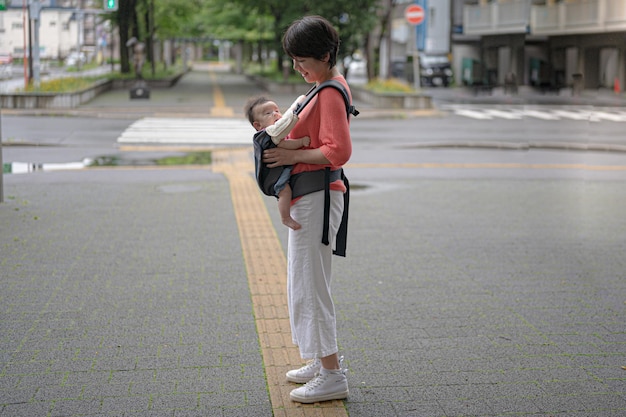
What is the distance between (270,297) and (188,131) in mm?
15884

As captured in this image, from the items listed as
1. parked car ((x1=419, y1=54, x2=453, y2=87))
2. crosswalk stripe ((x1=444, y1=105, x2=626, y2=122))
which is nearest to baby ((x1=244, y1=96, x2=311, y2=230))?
crosswalk stripe ((x1=444, y1=105, x2=626, y2=122))

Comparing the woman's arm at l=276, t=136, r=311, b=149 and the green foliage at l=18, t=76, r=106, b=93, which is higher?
the green foliage at l=18, t=76, r=106, b=93

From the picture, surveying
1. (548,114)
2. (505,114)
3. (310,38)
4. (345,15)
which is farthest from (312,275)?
(345,15)

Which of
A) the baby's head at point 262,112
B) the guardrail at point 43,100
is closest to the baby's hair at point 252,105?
the baby's head at point 262,112

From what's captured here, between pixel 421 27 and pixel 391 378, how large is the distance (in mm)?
58874

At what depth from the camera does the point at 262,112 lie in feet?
13.6

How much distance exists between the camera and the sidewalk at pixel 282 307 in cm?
446

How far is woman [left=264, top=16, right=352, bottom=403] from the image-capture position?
4.01m

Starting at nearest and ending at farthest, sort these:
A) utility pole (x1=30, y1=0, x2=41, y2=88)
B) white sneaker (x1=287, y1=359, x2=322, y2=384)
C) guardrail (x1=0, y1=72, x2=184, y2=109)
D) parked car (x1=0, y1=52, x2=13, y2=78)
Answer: white sneaker (x1=287, y1=359, x2=322, y2=384) → guardrail (x1=0, y1=72, x2=184, y2=109) → utility pole (x1=30, y1=0, x2=41, y2=88) → parked car (x1=0, y1=52, x2=13, y2=78)

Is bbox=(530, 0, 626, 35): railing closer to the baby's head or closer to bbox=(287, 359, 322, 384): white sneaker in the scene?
bbox=(287, 359, 322, 384): white sneaker

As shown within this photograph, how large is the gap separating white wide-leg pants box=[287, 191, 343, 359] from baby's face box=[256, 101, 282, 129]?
0.38m

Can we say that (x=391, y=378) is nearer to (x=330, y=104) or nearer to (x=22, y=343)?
(x=330, y=104)

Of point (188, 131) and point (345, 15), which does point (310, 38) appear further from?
point (345, 15)

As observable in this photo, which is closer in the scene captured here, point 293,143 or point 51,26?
point 293,143
